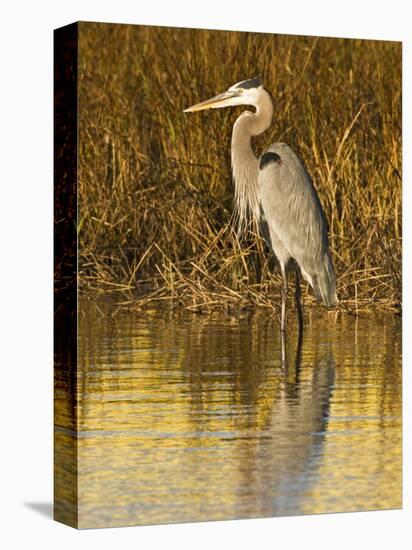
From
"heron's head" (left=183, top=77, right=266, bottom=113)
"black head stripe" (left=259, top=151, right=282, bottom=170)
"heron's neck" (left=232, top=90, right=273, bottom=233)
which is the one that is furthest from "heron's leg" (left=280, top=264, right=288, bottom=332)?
"heron's head" (left=183, top=77, right=266, bottom=113)

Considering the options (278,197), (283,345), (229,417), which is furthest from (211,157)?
(229,417)

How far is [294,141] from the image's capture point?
30.6ft

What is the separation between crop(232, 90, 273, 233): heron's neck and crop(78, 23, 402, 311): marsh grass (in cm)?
5

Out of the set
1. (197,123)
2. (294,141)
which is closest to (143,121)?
(197,123)

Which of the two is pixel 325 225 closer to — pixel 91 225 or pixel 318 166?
pixel 318 166

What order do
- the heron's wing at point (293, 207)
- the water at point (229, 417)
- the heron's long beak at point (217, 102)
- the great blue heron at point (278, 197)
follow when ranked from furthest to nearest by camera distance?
1. the heron's wing at point (293, 207)
2. the great blue heron at point (278, 197)
3. the heron's long beak at point (217, 102)
4. the water at point (229, 417)

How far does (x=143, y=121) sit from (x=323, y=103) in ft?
3.61

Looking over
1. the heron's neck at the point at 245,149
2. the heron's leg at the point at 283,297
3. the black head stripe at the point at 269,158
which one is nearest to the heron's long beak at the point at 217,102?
the heron's neck at the point at 245,149

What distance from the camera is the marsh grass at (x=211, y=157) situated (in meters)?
8.75

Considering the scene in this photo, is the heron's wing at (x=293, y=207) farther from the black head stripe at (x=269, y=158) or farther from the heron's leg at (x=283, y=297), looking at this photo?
the heron's leg at (x=283, y=297)

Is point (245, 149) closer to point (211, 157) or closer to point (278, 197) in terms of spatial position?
point (211, 157)

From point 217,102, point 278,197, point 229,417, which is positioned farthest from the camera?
point 278,197

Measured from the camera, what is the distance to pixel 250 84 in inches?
361

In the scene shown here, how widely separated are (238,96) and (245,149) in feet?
0.96
